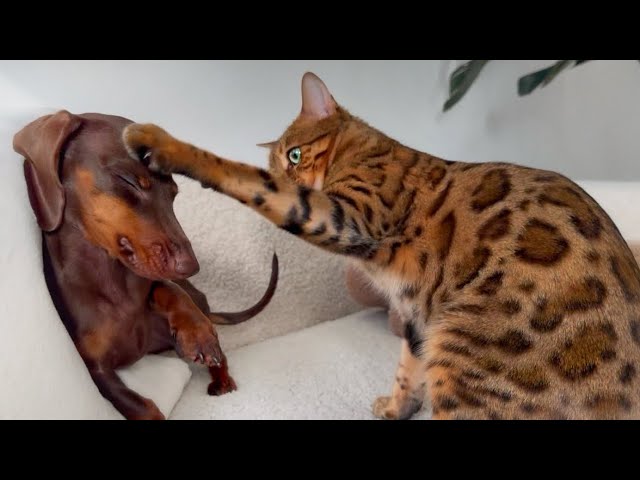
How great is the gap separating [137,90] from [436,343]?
852mm

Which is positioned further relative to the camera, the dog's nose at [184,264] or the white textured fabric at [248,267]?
the white textured fabric at [248,267]

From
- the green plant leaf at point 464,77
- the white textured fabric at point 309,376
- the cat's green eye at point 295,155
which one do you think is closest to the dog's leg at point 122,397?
the white textured fabric at point 309,376

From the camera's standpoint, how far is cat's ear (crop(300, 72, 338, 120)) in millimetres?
1189

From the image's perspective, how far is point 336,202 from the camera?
0.94m

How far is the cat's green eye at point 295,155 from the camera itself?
120cm

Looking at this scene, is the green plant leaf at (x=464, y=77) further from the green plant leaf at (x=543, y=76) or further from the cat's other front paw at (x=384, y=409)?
the cat's other front paw at (x=384, y=409)

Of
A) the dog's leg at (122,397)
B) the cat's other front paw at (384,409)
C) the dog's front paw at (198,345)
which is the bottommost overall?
the cat's other front paw at (384,409)

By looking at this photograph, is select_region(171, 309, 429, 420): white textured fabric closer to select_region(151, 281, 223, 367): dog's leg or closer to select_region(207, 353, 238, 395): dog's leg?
select_region(207, 353, 238, 395): dog's leg

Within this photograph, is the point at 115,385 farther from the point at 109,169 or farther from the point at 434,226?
the point at 434,226

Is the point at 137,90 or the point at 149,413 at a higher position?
the point at 137,90

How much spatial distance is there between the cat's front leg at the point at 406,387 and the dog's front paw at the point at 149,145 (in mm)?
505

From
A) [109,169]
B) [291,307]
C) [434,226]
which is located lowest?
[291,307]

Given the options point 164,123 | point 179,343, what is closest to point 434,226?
point 179,343
